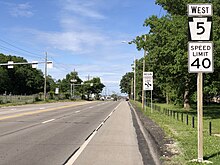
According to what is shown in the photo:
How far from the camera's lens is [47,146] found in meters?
11.3

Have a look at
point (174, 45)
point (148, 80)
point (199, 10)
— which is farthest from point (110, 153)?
point (148, 80)

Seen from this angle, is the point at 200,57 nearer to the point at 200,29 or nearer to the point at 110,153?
the point at 200,29

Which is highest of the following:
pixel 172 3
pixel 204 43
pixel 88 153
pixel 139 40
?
pixel 172 3

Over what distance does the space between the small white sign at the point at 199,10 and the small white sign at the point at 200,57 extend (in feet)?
2.31

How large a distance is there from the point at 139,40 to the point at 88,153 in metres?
26.8

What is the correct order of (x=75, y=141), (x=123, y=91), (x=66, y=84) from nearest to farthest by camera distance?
(x=75, y=141)
(x=66, y=84)
(x=123, y=91)

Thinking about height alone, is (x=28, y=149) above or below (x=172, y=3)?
below

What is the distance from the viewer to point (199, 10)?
8.54 meters

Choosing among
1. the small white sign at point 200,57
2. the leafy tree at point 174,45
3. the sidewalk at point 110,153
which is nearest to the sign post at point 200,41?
the small white sign at point 200,57

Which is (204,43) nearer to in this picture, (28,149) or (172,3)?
(28,149)

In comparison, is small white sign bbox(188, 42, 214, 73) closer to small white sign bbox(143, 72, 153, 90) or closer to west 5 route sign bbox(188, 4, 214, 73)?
west 5 route sign bbox(188, 4, 214, 73)

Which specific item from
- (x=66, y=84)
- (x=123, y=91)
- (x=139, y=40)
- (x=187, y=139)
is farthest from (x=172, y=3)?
(x=123, y=91)

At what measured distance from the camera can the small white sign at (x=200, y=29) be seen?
8453mm

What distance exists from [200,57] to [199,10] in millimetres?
1144
